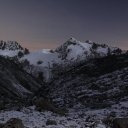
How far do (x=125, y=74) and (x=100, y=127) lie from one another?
7043cm

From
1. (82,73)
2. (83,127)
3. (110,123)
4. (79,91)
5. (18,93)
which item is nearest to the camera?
(83,127)

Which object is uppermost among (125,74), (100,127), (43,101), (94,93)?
(125,74)

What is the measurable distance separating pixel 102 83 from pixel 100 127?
6872 cm

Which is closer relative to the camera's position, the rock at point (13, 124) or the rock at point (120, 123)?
the rock at point (13, 124)

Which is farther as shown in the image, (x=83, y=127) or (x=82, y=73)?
(x=82, y=73)

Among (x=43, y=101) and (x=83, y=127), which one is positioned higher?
(x=43, y=101)

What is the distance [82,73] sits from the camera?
433ft

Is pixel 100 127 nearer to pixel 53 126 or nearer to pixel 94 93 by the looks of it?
pixel 53 126

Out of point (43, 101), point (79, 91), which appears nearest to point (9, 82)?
point (79, 91)

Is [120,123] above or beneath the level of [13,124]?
above

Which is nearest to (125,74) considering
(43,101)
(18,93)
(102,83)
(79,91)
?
(102,83)

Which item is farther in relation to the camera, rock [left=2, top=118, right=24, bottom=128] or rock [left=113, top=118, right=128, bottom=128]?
rock [left=113, top=118, right=128, bottom=128]

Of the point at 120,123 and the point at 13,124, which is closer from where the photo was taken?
the point at 13,124

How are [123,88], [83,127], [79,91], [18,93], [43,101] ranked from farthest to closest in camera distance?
1. [79,91]
2. [18,93]
3. [123,88]
4. [43,101]
5. [83,127]
